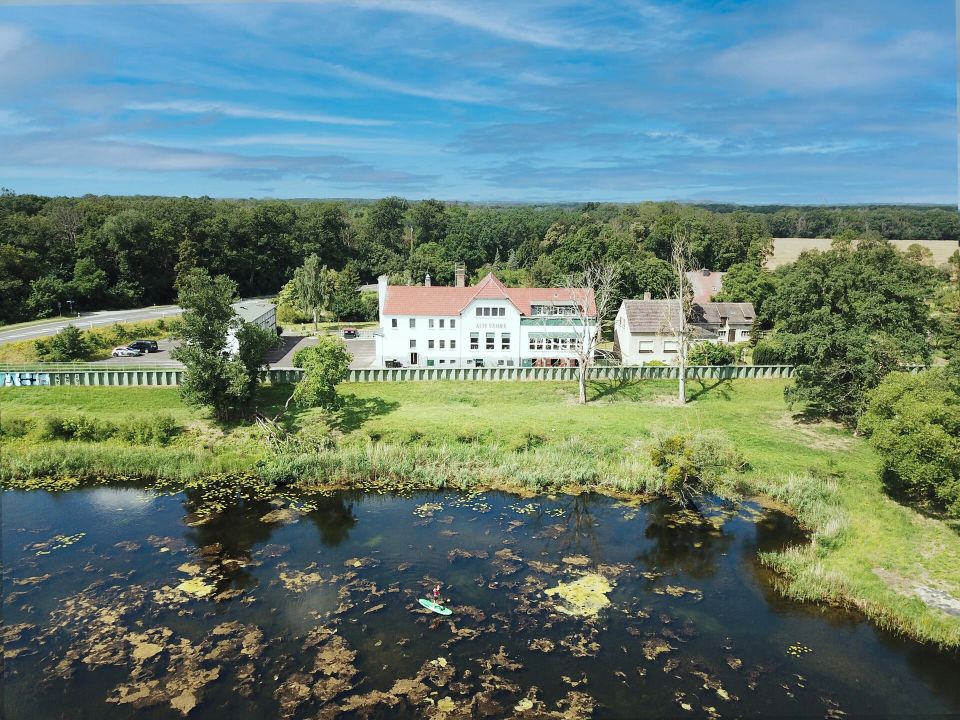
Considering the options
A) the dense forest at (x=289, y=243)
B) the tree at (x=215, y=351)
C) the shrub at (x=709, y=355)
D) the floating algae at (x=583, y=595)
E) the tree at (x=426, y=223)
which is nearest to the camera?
the floating algae at (x=583, y=595)

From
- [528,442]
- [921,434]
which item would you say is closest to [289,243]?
[528,442]

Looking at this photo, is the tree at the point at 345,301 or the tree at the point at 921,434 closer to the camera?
the tree at the point at 921,434

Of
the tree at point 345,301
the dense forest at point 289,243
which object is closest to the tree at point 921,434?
the dense forest at point 289,243

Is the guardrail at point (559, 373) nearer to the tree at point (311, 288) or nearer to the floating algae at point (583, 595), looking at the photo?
the floating algae at point (583, 595)

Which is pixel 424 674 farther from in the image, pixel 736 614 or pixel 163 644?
pixel 736 614

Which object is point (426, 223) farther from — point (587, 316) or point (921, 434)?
point (921, 434)

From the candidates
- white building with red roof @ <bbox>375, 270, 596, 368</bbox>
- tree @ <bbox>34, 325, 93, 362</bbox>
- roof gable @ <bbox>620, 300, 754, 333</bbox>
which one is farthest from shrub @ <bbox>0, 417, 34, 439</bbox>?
roof gable @ <bbox>620, 300, 754, 333</bbox>
